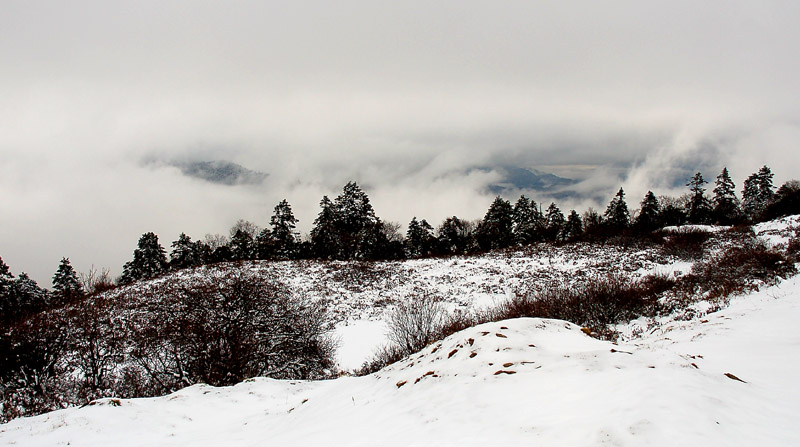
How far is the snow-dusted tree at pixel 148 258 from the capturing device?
60.5 m

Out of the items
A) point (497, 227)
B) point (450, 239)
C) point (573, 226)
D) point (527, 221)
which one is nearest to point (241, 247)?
point (450, 239)

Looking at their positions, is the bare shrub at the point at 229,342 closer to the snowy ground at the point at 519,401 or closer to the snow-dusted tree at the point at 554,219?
the snowy ground at the point at 519,401

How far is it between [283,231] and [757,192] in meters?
87.2

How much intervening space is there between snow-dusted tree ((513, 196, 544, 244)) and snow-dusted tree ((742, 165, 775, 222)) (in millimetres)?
36262

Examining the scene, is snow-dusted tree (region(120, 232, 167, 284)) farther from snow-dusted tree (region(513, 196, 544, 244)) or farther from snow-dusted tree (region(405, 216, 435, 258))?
snow-dusted tree (region(513, 196, 544, 244))

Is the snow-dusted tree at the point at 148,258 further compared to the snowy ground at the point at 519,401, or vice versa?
the snow-dusted tree at the point at 148,258

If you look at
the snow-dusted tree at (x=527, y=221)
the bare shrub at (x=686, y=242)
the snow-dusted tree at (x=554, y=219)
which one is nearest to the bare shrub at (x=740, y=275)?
the bare shrub at (x=686, y=242)

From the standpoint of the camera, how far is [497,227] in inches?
2704

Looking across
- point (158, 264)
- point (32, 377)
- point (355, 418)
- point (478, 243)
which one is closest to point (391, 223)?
point (478, 243)

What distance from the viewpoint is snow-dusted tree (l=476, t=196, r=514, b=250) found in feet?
219

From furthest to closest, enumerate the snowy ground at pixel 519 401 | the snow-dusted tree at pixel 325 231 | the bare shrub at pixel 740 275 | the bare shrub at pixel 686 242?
the snow-dusted tree at pixel 325 231, the bare shrub at pixel 686 242, the bare shrub at pixel 740 275, the snowy ground at pixel 519 401

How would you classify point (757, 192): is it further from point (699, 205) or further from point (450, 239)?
point (450, 239)

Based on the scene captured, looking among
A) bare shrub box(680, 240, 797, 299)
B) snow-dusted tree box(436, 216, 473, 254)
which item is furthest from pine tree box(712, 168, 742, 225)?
bare shrub box(680, 240, 797, 299)

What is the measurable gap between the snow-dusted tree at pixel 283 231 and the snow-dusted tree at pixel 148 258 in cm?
1892
